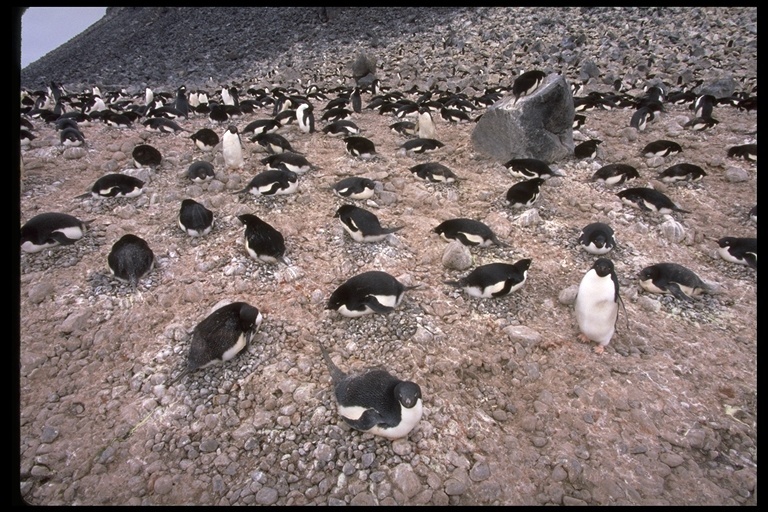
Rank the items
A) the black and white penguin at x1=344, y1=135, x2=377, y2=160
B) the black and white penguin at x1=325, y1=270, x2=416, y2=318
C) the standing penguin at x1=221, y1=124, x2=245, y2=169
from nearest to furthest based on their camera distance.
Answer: the black and white penguin at x1=325, y1=270, x2=416, y2=318, the standing penguin at x1=221, y1=124, x2=245, y2=169, the black and white penguin at x1=344, y1=135, x2=377, y2=160

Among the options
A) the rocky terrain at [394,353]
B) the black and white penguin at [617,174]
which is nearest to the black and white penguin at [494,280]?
the rocky terrain at [394,353]

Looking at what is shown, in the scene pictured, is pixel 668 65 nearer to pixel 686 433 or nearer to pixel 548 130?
pixel 548 130

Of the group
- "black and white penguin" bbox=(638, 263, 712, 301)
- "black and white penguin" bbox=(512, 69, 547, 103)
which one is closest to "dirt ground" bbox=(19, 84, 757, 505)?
"black and white penguin" bbox=(638, 263, 712, 301)

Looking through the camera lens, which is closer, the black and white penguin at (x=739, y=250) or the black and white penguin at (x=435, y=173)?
the black and white penguin at (x=739, y=250)

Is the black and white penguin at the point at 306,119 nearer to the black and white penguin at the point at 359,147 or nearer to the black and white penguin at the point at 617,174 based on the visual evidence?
the black and white penguin at the point at 359,147

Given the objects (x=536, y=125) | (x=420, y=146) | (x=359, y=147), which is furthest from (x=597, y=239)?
(x=359, y=147)

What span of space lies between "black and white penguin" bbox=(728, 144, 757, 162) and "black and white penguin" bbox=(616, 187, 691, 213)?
2066 millimetres

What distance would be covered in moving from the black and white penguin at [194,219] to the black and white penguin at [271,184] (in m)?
0.75

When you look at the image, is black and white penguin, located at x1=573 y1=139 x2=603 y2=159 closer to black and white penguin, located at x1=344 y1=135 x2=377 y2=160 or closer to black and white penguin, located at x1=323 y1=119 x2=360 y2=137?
black and white penguin, located at x1=344 y1=135 x2=377 y2=160

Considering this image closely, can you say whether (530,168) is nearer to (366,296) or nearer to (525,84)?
(525,84)

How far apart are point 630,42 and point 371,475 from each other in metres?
18.9

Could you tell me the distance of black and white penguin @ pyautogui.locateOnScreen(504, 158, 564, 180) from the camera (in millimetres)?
5711

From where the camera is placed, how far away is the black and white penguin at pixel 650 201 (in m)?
4.84

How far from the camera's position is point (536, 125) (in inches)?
243
